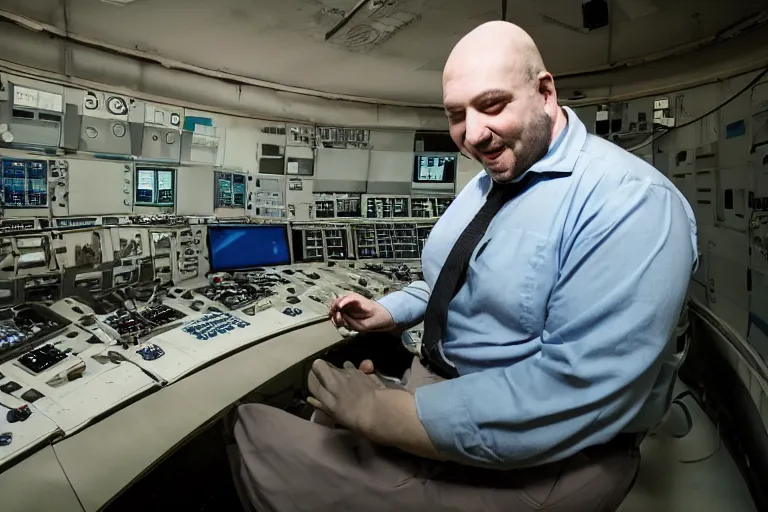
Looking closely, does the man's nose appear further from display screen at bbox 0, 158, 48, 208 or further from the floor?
display screen at bbox 0, 158, 48, 208

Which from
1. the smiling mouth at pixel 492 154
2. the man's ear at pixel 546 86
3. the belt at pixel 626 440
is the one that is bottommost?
the belt at pixel 626 440

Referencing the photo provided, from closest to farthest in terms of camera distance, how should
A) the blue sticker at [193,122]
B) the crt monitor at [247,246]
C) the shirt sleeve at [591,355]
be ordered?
the shirt sleeve at [591,355], the blue sticker at [193,122], the crt monitor at [247,246]

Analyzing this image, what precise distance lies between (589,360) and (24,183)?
1.99 meters

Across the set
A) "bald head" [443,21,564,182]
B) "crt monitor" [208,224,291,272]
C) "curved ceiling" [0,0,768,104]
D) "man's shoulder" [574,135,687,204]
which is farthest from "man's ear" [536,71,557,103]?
"crt monitor" [208,224,291,272]

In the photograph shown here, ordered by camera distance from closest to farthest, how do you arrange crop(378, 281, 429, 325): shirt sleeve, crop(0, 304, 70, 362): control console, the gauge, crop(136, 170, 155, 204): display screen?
1. crop(378, 281, 429, 325): shirt sleeve
2. crop(0, 304, 70, 362): control console
3. the gauge
4. crop(136, 170, 155, 204): display screen

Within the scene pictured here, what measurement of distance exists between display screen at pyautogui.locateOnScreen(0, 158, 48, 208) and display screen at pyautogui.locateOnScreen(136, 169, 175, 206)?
14.3 inches

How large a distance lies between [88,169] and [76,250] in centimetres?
34

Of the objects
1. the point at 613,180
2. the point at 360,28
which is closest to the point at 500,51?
the point at 613,180

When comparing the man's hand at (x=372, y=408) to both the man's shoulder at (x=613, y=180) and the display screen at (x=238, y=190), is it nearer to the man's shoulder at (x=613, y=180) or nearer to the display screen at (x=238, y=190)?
the man's shoulder at (x=613, y=180)

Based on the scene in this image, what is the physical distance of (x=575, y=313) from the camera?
66 centimetres

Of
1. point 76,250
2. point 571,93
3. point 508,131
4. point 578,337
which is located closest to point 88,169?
point 76,250

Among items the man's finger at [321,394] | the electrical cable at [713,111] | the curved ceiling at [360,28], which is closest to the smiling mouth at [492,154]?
the man's finger at [321,394]

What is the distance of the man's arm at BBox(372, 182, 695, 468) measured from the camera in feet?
2.04

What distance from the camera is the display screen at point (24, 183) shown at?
65.8 inches
